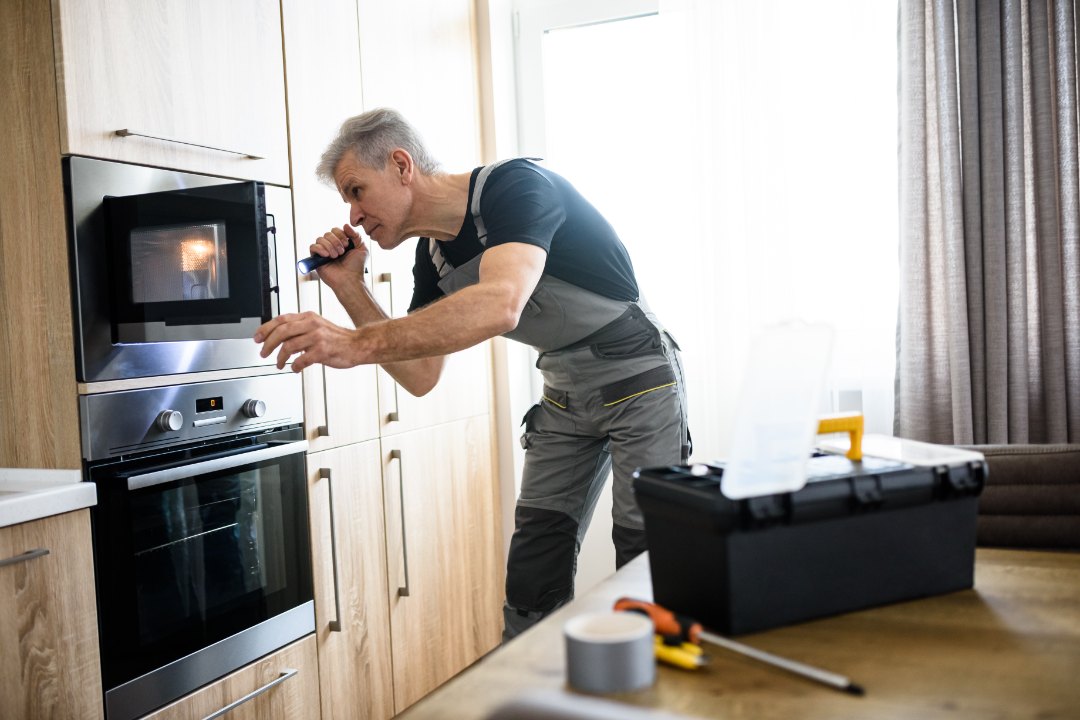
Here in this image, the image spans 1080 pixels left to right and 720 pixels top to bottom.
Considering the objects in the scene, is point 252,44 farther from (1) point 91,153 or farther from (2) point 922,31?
(2) point 922,31

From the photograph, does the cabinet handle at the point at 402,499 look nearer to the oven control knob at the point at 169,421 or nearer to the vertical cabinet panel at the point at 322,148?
the vertical cabinet panel at the point at 322,148

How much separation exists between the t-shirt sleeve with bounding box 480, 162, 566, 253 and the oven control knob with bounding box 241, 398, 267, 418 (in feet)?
2.47

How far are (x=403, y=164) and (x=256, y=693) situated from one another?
46.3 inches

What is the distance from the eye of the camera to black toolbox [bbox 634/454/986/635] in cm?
86

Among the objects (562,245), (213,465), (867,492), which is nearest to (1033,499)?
(867,492)

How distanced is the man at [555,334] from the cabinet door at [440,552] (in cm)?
75

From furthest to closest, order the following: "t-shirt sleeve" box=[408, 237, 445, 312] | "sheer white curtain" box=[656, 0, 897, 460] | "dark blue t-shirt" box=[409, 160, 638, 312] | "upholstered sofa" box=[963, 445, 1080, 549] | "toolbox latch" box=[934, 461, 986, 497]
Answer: "sheer white curtain" box=[656, 0, 897, 460] → "t-shirt sleeve" box=[408, 237, 445, 312] → "dark blue t-shirt" box=[409, 160, 638, 312] → "upholstered sofa" box=[963, 445, 1080, 549] → "toolbox latch" box=[934, 461, 986, 497]

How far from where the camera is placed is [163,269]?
5.92 feet

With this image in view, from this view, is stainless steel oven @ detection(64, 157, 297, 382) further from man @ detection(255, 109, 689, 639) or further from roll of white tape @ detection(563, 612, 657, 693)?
roll of white tape @ detection(563, 612, 657, 693)

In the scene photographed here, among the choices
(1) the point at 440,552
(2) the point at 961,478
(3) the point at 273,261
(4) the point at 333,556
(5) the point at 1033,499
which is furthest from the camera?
(1) the point at 440,552

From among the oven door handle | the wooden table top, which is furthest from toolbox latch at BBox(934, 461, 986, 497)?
the oven door handle

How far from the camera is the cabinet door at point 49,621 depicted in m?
1.54

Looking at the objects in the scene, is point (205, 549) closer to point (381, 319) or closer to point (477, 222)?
point (381, 319)

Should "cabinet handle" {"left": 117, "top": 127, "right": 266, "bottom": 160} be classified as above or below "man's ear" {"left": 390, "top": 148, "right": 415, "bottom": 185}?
above
